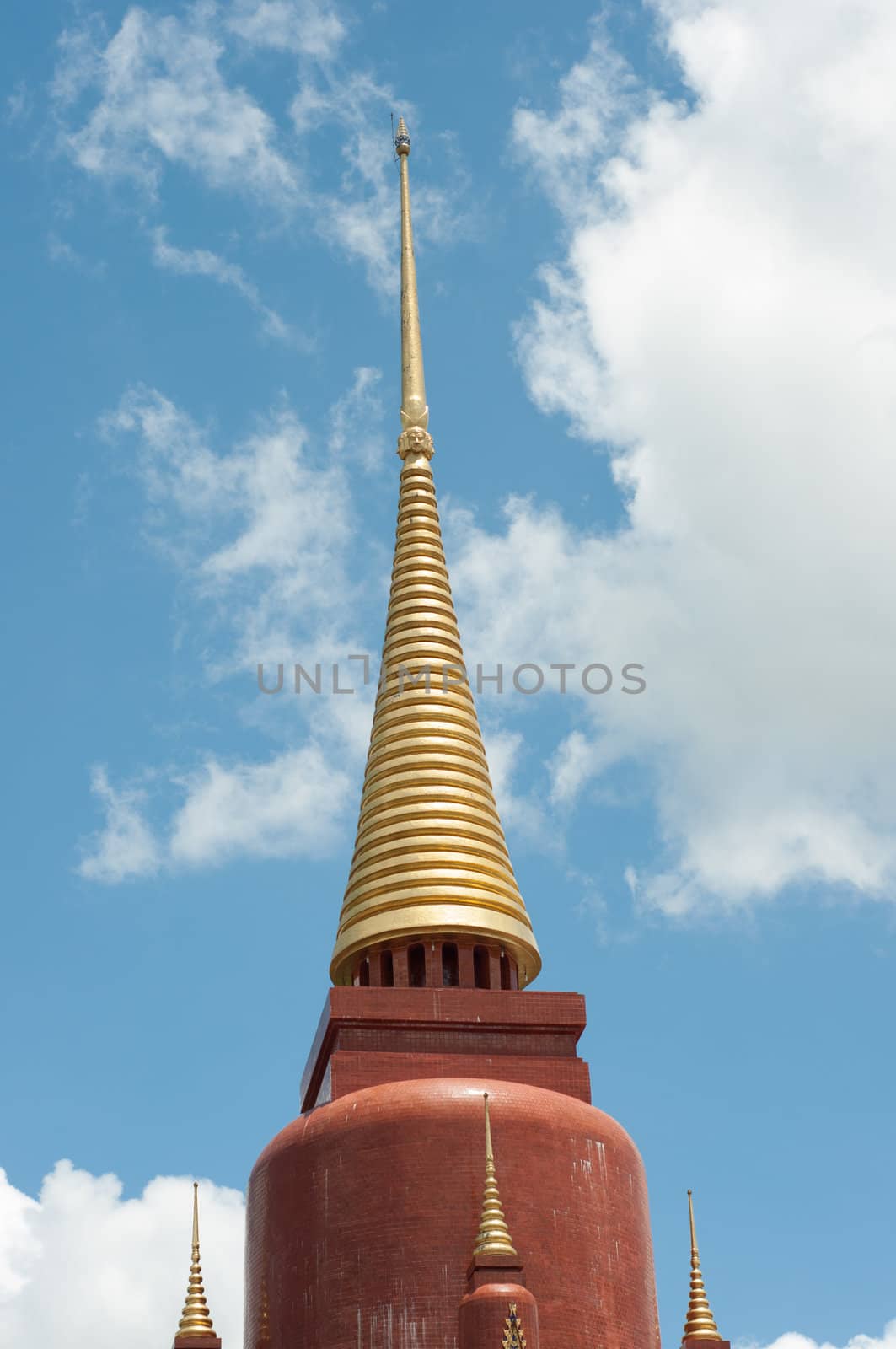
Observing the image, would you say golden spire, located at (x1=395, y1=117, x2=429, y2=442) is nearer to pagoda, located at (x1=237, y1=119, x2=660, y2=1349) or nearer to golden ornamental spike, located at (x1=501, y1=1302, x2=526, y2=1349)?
pagoda, located at (x1=237, y1=119, x2=660, y2=1349)

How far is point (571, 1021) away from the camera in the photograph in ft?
129

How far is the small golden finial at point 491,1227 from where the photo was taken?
112 ft

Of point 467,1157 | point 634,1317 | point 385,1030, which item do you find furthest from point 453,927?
point 634,1317

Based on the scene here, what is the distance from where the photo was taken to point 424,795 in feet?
139

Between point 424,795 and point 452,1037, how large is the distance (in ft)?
17.9

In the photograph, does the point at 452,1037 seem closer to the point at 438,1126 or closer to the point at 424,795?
the point at 438,1126

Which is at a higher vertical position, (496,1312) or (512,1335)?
(496,1312)

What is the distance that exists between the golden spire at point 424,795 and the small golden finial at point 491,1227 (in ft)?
20.8

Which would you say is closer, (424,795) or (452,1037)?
(452,1037)

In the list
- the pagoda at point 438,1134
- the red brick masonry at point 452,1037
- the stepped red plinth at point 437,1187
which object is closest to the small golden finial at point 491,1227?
the pagoda at point 438,1134

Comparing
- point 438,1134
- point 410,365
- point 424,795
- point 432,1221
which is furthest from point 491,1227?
point 410,365

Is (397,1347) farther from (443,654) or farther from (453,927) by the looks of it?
(443,654)

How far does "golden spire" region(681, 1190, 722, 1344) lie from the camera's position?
3834cm

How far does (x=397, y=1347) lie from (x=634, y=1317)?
459 centimetres
